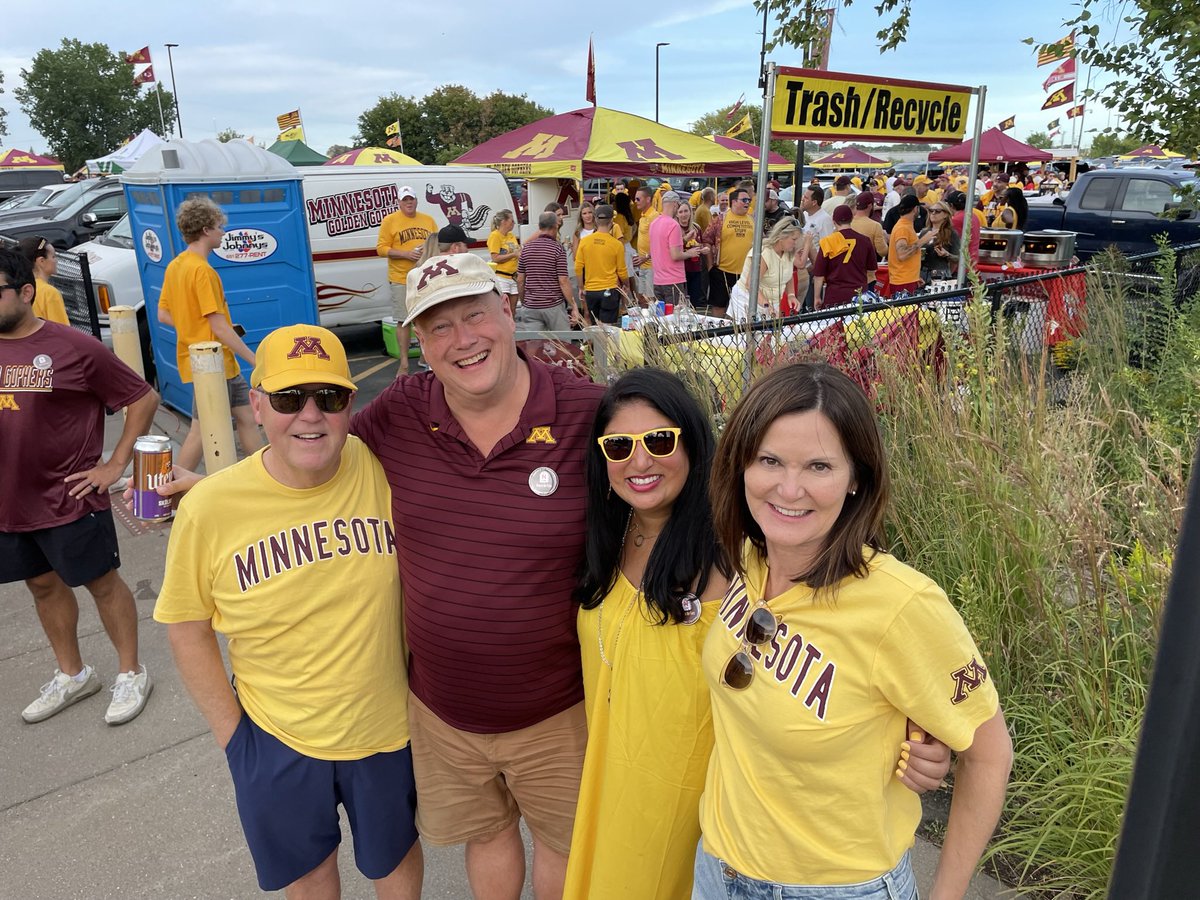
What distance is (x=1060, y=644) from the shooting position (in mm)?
2537

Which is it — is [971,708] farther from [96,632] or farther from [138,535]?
[138,535]

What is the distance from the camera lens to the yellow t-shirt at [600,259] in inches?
382

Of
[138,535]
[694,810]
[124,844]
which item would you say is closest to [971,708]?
[694,810]

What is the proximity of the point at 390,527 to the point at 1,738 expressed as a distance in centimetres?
256

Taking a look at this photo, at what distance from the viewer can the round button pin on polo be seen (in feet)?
6.45

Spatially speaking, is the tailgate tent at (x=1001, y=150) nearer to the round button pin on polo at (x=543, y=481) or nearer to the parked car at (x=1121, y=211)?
the parked car at (x=1121, y=211)

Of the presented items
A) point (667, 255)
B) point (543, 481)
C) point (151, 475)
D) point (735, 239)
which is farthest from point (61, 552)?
point (735, 239)

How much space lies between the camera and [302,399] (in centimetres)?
195

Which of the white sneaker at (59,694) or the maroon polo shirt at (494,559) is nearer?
the maroon polo shirt at (494,559)

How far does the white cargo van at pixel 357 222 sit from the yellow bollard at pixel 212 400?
522 cm

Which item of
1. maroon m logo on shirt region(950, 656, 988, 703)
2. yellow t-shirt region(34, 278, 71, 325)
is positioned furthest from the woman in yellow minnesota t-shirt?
maroon m logo on shirt region(950, 656, 988, 703)

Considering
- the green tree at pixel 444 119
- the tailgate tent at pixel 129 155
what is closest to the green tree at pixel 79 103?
the green tree at pixel 444 119

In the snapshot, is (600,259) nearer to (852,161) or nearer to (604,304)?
(604,304)

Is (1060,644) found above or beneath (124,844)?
above
